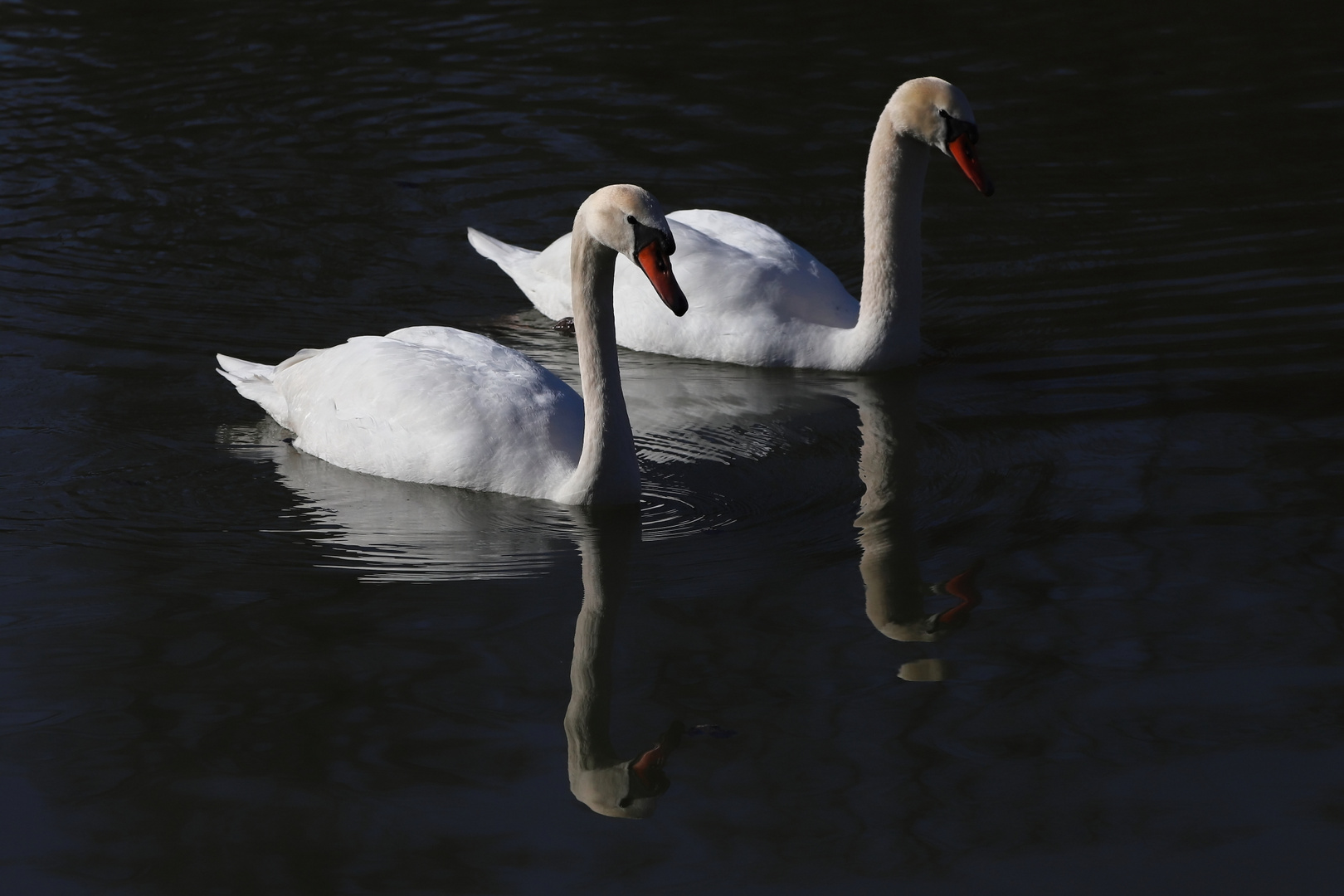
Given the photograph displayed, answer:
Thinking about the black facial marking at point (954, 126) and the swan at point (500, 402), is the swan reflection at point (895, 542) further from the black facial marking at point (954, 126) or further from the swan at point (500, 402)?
the black facial marking at point (954, 126)

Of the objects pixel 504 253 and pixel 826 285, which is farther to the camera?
pixel 504 253

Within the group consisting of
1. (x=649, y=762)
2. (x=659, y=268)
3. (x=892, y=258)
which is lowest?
(x=649, y=762)

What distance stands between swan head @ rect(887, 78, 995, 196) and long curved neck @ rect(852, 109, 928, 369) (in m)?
0.15

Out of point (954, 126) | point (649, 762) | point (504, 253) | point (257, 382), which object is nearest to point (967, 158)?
point (954, 126)

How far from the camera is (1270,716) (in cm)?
538

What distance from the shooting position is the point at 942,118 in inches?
338

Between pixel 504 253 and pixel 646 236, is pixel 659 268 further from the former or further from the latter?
pixel 504 253

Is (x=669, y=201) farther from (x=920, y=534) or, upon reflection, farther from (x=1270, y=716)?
(x=1270, y=716)

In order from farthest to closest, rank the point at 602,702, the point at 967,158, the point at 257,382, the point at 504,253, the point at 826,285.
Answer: the point at 504,253 → the point at 826,285 → the point at 967,158 → the point at 257,382 → the point at 602,702

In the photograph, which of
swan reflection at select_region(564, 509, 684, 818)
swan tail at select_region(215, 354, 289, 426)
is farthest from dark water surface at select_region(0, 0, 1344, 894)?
swan tail at select_region(215, 354, 289, 426)

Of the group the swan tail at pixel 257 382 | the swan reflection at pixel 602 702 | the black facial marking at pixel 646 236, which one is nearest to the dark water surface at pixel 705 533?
the swan reflection at pixel 602 702

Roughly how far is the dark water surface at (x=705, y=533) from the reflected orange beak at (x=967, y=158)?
0.94 meters

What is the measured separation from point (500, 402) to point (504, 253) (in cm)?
322

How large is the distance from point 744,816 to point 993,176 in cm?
731
